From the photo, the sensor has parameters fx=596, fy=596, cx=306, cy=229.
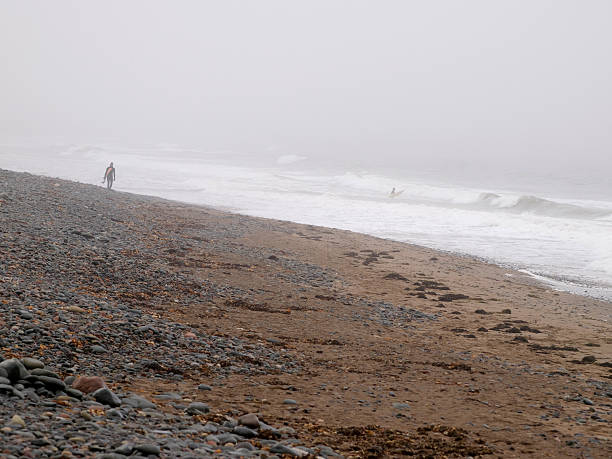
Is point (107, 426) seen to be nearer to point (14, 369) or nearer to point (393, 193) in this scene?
point (14, 369)

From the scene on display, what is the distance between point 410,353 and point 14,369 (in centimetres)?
554

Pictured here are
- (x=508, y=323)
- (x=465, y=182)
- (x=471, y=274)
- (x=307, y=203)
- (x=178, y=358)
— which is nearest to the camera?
(x=178, y=358)

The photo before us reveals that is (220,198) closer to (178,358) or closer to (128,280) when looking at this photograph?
(128,280)

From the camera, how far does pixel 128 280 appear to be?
32.8ft

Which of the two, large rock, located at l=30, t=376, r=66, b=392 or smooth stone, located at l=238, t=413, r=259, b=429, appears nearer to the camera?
large rock, located at l=30, t=376, r=66, b=392

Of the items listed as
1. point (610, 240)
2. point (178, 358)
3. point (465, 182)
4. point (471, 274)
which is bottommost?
point (178, 358)

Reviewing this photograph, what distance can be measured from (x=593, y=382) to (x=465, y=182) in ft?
189

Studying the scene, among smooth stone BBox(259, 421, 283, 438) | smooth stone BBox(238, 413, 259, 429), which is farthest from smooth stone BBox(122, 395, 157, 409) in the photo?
smooth stone BBox(259, 421, 283, 438)

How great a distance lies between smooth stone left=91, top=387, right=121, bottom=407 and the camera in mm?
5129

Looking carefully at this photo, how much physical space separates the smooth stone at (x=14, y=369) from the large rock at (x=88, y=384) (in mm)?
434

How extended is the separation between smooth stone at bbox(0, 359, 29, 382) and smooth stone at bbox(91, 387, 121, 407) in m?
0.64

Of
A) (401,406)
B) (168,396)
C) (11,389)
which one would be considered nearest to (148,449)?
(11,389)

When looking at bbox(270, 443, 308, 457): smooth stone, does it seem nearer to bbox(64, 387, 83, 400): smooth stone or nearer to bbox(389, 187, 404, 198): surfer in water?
bbox(64, 387, 83, 400): smooth stone

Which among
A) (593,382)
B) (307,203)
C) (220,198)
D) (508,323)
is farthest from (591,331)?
(220,198)
